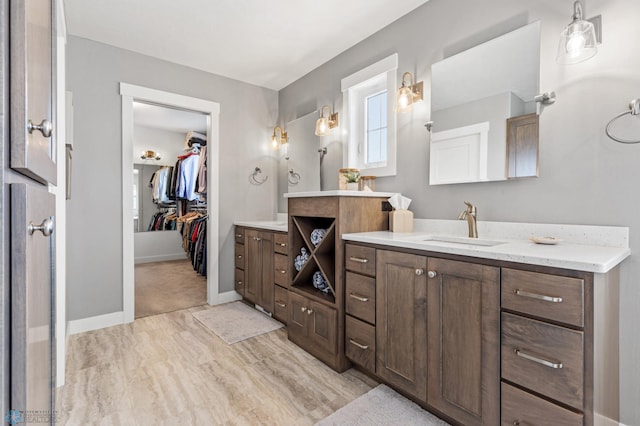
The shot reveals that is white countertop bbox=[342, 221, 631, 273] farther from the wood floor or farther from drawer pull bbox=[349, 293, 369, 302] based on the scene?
the wood floor

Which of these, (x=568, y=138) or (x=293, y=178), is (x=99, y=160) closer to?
(x=293, y=178)

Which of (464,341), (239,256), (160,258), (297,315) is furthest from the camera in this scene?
(160,258)

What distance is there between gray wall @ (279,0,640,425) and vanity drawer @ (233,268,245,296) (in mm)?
2071

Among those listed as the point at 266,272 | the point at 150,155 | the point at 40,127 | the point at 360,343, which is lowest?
the point at 360,343

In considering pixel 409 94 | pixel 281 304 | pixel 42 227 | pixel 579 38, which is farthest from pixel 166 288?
pixel 579 38

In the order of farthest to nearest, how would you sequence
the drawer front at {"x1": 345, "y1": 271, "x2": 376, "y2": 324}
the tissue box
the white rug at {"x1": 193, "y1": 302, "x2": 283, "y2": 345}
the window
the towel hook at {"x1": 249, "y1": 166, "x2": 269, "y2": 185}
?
the towel hook at {"x1": 249, "y1": 166, "x2": 269, "y2": 185} < the white rug at {"x1": 193, "y1": 302, "x2": 283, "y2": 345} < the window < the tissue box < the drawer front at {"x1": 345, "y1": 271, "x2": 376, "y2": 324}

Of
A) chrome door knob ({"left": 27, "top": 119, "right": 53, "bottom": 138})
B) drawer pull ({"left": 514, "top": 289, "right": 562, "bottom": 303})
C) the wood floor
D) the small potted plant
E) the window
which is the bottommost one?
the wood floor

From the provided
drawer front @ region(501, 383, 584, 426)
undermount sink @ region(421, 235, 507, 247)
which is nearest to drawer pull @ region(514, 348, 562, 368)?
drawer front @ region(501, 383, 584, 426)

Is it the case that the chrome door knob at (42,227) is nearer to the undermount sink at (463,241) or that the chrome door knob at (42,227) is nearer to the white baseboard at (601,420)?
the undermount sink at (463,241)

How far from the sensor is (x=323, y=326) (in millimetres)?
2160

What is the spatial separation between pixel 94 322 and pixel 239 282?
4.40ft

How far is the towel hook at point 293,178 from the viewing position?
3604 mm

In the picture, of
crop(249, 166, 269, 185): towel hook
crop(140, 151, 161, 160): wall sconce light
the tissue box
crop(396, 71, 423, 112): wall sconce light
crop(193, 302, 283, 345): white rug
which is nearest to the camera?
the tissue box

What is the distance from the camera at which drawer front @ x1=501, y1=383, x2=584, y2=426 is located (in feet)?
3.63
